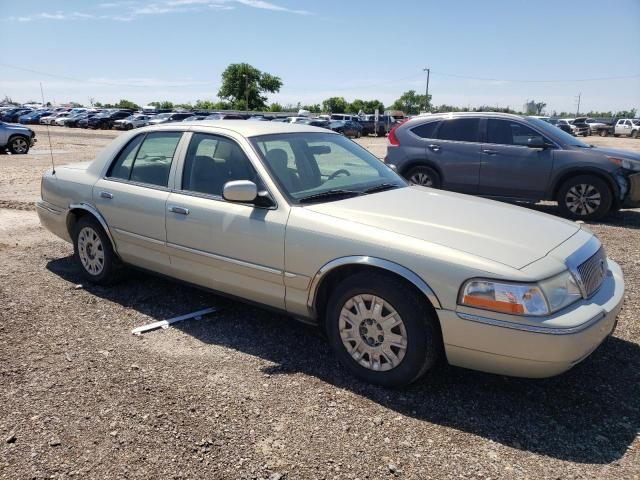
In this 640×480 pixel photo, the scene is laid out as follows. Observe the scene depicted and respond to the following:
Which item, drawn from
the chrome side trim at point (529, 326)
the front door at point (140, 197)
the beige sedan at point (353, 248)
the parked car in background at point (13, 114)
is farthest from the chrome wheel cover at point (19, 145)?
the parked car in background at point (13, 114)

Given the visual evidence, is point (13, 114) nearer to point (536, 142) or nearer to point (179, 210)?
point (536, 142)

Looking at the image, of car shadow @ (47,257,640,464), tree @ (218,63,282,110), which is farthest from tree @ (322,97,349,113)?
car shadow @ (47,257,640,464)

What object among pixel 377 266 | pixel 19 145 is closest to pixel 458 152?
pixel 377 266

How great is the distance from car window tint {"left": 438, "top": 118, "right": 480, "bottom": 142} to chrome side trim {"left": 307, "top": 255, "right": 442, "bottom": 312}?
6589mm

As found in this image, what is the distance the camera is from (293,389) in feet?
11.1

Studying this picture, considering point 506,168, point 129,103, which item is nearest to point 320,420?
point 506,168

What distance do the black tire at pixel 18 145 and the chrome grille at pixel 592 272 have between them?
2110cm

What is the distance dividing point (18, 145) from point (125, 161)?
58.9ft

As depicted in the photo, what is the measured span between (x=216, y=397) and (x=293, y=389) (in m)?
0.48

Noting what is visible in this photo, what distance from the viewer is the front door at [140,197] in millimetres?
4445

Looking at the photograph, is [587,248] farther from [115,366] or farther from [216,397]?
[115,366]

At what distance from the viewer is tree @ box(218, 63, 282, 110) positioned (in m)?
99.4

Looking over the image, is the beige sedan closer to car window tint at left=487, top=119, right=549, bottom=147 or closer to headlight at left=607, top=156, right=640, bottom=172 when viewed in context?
car window tint at left=487, top=119, right=549, bottom=147

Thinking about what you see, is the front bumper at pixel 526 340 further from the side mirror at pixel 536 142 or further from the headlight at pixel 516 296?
the side mirror at pixel 536 142
